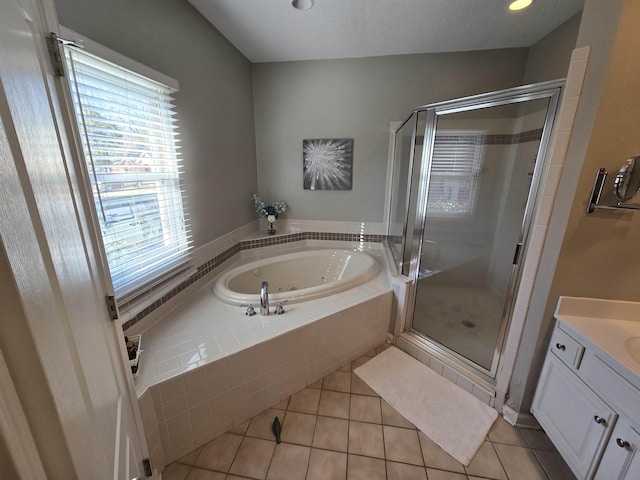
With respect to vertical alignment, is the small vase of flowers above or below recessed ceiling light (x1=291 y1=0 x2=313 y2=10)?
below

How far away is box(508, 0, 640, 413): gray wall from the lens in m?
1.01

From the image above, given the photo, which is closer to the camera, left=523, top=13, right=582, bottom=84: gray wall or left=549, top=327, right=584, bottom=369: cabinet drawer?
left=549, top=327, right=584, bottom=369: cabinet drawer

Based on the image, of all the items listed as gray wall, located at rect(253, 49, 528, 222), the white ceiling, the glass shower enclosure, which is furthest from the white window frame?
the glass shower enclosure

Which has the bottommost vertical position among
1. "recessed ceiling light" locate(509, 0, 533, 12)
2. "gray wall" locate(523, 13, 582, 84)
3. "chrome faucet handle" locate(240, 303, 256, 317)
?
"chrome faucet handle" locate(240, 303, 256, 317)

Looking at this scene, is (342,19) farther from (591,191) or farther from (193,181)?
(591,191)

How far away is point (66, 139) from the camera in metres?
0.62

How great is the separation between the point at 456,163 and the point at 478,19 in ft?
3.72

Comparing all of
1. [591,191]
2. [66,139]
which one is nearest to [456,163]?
[591,191]

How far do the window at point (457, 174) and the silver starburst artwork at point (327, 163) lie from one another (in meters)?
1.00

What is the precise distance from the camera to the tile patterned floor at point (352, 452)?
4.17 ft

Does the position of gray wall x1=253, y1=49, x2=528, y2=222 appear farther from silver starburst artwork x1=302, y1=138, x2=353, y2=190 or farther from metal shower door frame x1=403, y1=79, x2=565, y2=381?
metal shower door frame x1=403, y1=79, x2=565, y2=381

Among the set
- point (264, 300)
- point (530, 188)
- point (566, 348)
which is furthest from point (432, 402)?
point (530, 188)

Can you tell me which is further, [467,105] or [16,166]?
[467,105]

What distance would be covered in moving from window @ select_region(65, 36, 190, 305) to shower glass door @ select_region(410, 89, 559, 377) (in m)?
1.87
